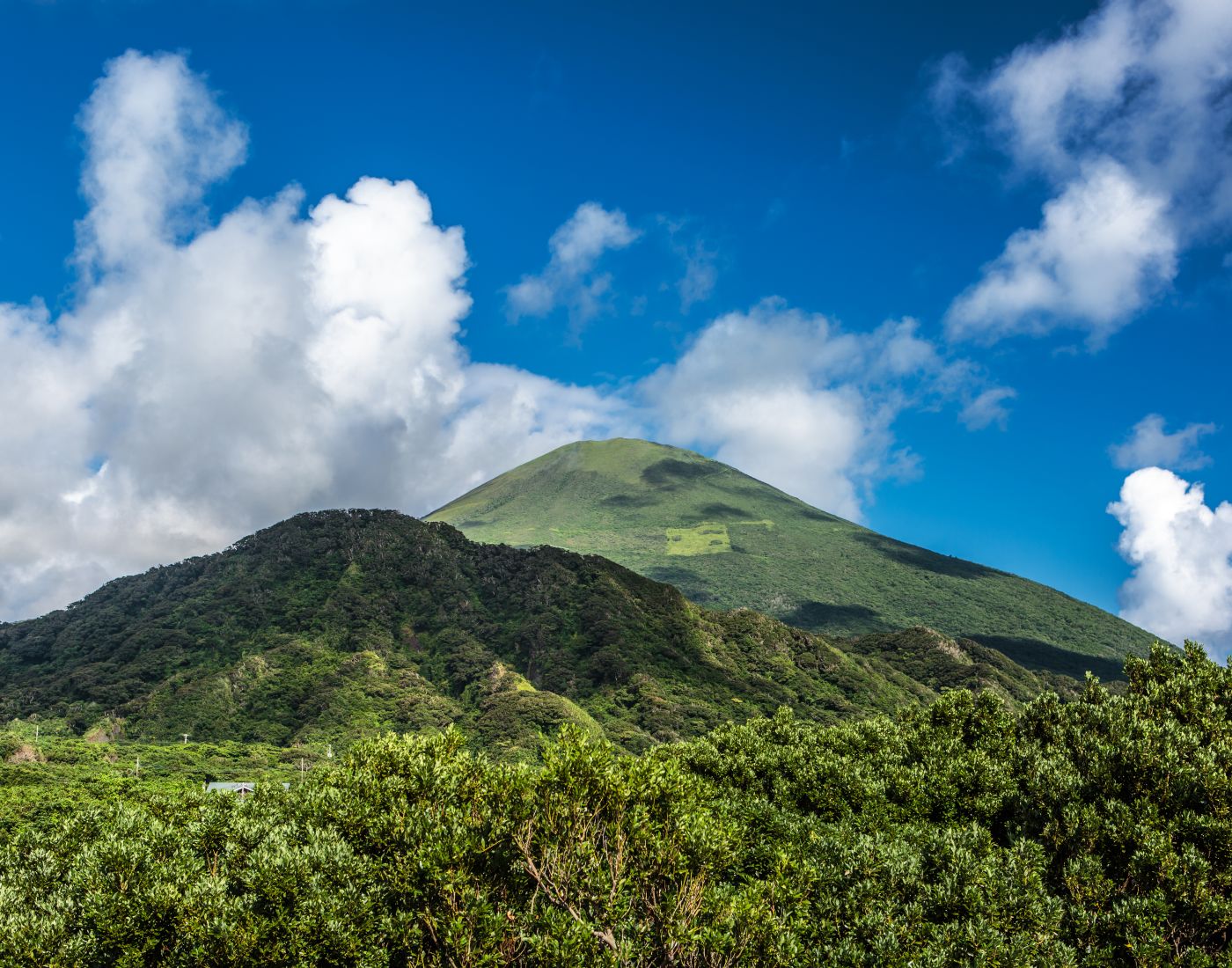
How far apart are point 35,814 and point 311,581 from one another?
117 meters

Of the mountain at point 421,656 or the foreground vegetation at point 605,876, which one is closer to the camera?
the foreground vegetation at point 605,876

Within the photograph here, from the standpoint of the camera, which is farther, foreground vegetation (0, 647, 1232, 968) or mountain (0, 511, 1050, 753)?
mountain (0, 511, 1050, 753)

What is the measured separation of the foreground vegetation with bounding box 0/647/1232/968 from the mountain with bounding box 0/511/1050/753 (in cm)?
9671

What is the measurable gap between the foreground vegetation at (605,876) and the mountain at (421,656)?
96710mm

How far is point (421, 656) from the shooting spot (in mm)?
166000

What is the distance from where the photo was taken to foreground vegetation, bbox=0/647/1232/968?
19828 millimetres

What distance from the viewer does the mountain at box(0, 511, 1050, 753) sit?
440 ft

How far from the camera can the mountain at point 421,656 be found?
134250 millimetres

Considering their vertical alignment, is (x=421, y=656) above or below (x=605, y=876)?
above

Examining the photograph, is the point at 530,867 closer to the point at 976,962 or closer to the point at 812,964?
the point at 812,964

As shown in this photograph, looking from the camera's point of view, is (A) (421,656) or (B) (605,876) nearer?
(B) (605,876)

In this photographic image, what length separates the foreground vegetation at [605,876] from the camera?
19828 millimetres

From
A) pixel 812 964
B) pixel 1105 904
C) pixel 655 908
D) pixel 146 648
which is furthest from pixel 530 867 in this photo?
pixel 146 648

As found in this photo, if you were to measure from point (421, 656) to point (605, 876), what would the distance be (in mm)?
155083
